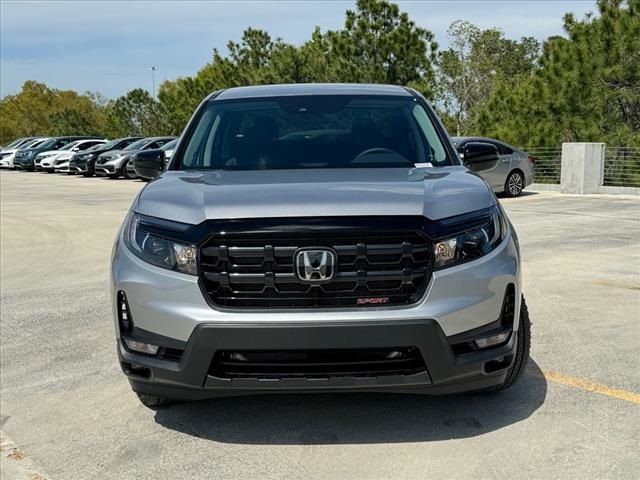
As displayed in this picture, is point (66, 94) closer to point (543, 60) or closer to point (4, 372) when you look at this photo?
point (543, 60)

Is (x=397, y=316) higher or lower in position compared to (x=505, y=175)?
higher

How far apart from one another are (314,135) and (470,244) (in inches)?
64.9

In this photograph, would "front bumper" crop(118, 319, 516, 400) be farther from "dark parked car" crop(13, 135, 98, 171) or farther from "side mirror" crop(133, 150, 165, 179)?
"dark parked car" crop(13, 135, 98, 171)

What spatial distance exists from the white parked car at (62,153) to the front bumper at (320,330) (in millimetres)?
31246

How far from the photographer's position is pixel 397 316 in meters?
3.13

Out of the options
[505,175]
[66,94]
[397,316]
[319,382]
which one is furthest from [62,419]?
[66,94]

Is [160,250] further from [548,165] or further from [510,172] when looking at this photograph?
[548,165]

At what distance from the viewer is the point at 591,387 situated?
13.7 ft


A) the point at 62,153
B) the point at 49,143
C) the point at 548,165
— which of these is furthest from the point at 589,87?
the point at 49,143

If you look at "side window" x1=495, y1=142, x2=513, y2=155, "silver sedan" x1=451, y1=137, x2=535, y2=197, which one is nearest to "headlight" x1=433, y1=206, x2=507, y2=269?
"silver sedan" x1=451, y1=137, x2=535, y2=197

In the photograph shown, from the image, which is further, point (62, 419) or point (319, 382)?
point (62, 419)

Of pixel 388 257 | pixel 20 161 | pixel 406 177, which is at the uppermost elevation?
pixel 406 177

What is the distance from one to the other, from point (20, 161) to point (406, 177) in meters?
36.1

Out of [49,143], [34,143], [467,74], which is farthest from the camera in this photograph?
[467,74]
